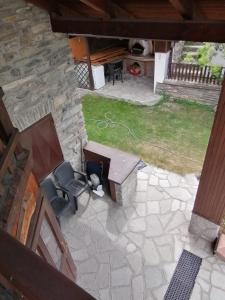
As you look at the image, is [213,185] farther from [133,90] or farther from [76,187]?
[133,90]

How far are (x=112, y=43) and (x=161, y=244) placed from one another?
10831 millimetres

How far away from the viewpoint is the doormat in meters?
4.58

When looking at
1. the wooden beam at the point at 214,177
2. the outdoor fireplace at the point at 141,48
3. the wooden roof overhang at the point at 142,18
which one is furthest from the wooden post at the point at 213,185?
the outdoor fireplace at the point at 141,48

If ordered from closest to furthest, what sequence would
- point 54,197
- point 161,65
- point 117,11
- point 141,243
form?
1. point 117,11
2. point 141,243
3. point 54,197
4. point 161,65

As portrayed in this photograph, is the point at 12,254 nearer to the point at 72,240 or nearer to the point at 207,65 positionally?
the point at 72,240

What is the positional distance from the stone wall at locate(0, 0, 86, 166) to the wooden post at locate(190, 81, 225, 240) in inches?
124

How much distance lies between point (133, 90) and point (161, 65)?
1.75 meters

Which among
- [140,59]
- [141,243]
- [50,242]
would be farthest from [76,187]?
[140,59]

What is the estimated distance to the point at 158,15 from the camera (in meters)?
3.51

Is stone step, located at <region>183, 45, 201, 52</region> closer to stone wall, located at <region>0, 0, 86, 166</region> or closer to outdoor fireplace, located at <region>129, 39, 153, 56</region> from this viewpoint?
outdoor fireplace, located at <region>129, 39, 153, 56</region>

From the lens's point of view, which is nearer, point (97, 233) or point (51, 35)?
point (51, 35)

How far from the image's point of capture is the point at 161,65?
34.1 feet

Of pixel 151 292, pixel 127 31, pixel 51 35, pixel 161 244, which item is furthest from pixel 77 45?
pixel 151 292

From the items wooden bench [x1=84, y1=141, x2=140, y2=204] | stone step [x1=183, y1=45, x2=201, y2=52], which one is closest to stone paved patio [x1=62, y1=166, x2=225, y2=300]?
wooden bench [x1=84, y1=141, x2=140, y2=204]
